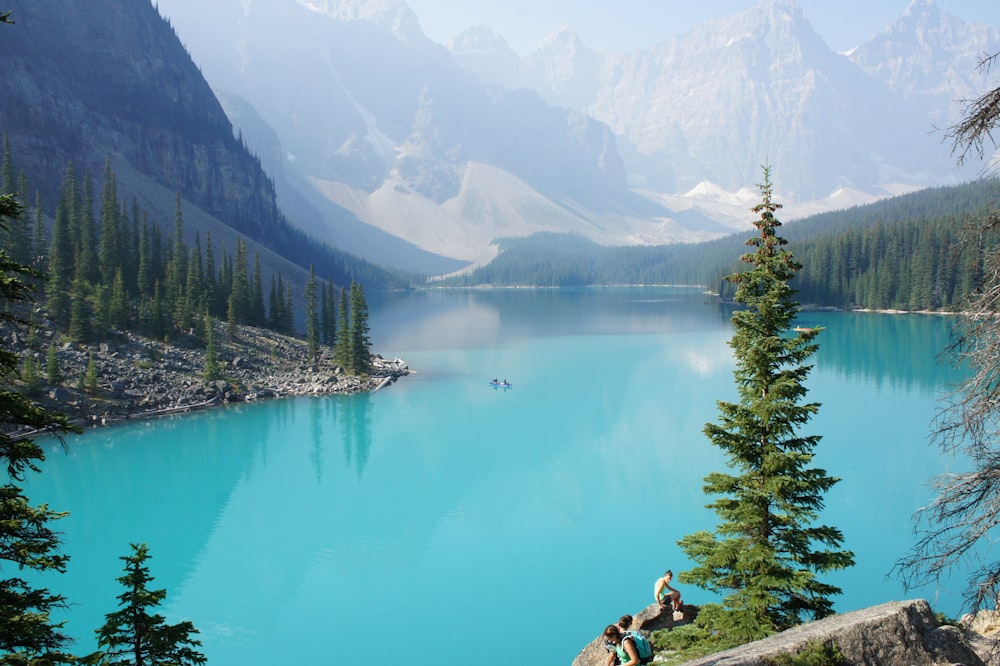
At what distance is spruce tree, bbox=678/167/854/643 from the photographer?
54.3 feet

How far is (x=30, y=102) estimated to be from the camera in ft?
440

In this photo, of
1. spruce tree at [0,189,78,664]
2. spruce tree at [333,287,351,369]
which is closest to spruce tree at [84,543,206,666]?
spruce tree at [0,189,78,664]

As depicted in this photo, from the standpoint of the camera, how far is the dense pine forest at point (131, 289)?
67625 millimetres

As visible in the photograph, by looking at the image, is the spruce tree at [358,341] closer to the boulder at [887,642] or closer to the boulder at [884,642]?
the boulder at [884,642]

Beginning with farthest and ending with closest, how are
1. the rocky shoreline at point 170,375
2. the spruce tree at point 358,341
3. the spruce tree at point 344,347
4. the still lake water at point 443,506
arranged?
the spruce tree at point 344,347, the spruce tree at point 358,341, the rocky shoreline at point 170,375, the still lake water at point 443,506

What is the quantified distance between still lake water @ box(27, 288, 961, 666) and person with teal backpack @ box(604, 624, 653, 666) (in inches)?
192

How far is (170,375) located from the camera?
218 feet

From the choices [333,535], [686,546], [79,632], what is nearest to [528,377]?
[333,535]

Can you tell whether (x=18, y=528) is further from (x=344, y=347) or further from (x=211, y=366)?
(x=344, y=347)

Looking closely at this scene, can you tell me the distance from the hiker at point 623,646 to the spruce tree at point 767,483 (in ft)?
14.2

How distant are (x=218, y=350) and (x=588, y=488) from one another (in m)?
48.6

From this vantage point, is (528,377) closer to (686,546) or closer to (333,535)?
(333,535)

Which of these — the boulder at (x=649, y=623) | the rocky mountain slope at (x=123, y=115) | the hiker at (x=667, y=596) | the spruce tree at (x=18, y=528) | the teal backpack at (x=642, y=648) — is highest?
the rocky mountain slope at (x=123, y=115)

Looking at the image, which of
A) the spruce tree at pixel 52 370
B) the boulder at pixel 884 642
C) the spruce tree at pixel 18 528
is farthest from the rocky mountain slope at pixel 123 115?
the boulder at pixel 884 642
